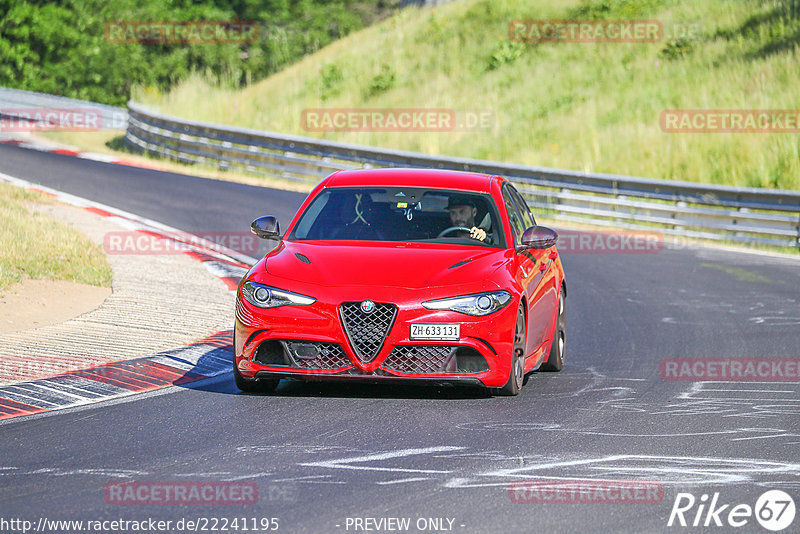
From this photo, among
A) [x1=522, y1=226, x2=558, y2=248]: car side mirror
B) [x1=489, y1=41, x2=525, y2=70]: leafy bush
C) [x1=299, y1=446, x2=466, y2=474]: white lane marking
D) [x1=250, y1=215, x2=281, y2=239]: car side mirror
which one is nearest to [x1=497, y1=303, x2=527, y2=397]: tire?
[x1=522, y1=226, x2=558, y2=248]: car side mirror

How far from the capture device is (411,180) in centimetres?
952

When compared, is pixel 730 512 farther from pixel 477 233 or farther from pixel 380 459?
pixel 477 233

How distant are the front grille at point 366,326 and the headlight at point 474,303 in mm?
266

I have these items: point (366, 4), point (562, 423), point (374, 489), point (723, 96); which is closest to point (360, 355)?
point (562, 423)

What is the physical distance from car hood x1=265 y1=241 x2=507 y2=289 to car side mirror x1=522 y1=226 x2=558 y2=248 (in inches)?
10.3

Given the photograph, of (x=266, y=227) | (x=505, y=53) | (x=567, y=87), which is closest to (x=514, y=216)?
(x=266, y=227)

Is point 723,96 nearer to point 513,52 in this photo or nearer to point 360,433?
point 513,52

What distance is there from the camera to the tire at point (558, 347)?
9.84m

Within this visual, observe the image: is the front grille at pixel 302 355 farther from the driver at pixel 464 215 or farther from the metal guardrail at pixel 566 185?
the metal guardrail at pixel 566 185

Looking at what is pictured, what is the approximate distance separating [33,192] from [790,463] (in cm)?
1623

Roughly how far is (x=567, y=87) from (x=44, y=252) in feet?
78.5

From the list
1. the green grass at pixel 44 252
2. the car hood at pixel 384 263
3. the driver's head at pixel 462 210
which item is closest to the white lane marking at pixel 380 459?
the car hood at pixel 384 263

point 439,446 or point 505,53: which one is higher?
point 505,53

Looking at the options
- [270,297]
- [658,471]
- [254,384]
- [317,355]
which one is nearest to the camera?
[658,471]
